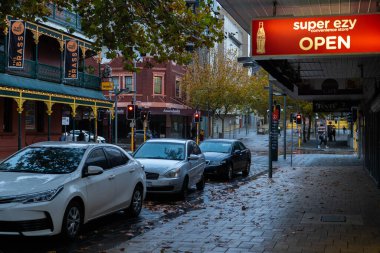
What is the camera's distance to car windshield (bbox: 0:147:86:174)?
8562mm

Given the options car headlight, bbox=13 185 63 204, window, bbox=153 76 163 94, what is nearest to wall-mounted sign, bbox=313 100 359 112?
car headlight, bbox=13 185 63 204

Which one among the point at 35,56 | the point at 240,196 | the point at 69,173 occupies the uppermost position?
the point at 35,56

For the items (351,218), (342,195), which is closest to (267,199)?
(342,195)

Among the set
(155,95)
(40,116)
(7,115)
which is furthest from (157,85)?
(7,115)

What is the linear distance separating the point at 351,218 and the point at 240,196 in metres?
4.34

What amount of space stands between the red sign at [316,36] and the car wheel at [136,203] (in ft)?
13.5

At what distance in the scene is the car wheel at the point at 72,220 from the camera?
7.89m

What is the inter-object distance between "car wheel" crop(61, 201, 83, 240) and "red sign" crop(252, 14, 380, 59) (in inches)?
151

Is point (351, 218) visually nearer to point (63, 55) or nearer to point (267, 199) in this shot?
point (267, 199)

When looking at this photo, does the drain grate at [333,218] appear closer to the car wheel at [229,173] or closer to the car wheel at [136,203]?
the car wheel at [136,203]

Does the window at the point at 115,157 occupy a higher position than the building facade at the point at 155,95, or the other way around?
the building facade at the point at 155,95

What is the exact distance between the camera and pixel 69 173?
8.37m

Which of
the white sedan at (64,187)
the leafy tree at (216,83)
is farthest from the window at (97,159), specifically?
the leafy tree at (216,83)

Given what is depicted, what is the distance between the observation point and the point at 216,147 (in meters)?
20.1
